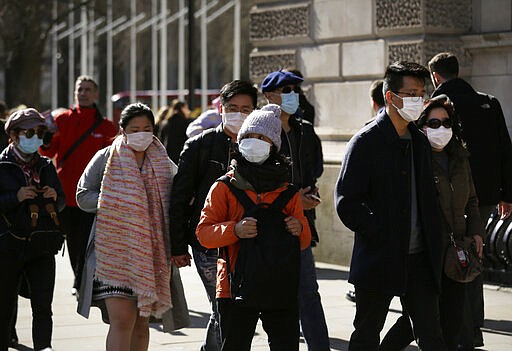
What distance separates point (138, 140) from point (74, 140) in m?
4.41

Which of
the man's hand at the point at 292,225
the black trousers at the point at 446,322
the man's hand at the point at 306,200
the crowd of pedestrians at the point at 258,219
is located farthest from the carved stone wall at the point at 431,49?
the man's hand at the point at 292,225

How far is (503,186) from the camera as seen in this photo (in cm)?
852

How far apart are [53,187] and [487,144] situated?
9.67 ft

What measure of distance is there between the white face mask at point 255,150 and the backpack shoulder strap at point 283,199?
182mm

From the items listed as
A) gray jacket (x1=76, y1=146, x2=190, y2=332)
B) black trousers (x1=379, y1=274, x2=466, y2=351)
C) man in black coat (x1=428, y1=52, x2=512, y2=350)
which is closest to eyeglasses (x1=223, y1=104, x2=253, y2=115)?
gray jacket (x1=76, y1=146, x2=190, y2=332)

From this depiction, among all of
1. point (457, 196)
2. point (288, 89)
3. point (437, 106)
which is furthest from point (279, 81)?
point (457, 196)

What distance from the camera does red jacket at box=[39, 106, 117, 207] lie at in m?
11.0

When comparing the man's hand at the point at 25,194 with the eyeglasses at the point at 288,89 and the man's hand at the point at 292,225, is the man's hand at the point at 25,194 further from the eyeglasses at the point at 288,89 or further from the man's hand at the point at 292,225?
the man's hand at the point at 292,225

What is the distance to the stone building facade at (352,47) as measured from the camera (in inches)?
475

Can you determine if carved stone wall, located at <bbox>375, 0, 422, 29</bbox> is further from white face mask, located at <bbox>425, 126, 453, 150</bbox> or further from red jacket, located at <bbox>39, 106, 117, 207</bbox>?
white face mask, located at <bbox>425, 126, 453, 150</bbox>

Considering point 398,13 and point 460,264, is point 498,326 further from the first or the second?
point 398,13

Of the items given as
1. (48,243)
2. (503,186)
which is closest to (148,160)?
(48,243)

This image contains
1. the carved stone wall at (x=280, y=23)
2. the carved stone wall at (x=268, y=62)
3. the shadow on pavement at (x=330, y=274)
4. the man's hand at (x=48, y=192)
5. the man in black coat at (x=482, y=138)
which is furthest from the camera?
the carved stone wall at (x=268, y=62)

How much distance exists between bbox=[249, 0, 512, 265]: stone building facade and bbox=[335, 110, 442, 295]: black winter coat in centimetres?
569
